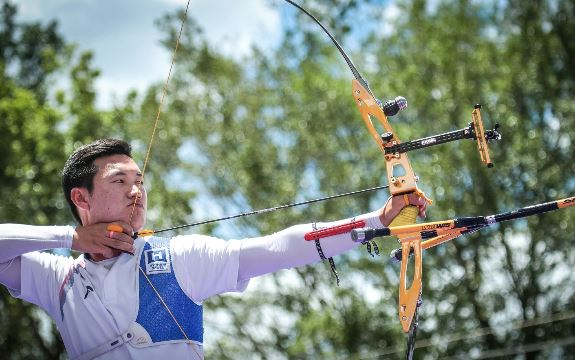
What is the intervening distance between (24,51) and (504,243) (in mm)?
11585

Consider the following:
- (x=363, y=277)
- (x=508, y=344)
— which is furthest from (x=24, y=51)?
(x=508, y=344)

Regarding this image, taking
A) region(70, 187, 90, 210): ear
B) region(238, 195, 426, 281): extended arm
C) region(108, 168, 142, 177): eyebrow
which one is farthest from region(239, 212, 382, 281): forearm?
region(70, 187, 90, 210): ear

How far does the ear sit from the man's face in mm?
28

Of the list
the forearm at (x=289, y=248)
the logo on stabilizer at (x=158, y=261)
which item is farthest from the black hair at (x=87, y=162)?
the forearm at (x=289, y=248)

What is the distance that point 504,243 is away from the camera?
17297 millimetres

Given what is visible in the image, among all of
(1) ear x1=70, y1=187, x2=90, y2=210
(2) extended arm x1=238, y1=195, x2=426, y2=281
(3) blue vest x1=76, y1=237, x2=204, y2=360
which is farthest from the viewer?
(1) ear x1=70, y1=187, x2=90, y2=210

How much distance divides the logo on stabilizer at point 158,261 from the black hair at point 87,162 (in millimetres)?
398

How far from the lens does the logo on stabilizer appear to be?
117 inches

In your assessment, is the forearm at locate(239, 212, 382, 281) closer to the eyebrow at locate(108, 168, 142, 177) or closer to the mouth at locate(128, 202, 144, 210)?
the mouth at locate(128, 202, 144, 210)

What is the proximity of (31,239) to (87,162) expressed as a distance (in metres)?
0.42

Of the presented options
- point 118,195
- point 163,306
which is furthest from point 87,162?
point 163,306

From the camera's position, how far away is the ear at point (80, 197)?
3.24m

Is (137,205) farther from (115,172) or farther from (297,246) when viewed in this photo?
(297,246)

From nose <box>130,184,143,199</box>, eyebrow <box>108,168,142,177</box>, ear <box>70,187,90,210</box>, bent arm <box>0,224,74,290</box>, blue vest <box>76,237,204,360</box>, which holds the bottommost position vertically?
blue vest <box>76,237,204,360</box>
